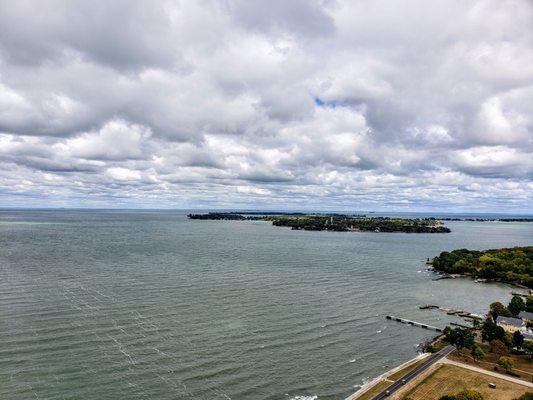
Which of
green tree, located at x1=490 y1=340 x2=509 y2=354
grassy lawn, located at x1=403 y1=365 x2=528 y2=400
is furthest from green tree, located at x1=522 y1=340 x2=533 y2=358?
grassy lawn, located at x1=403 y1=365 x2=528 y2=400

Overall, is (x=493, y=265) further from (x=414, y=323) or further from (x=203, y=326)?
(x=203, y=326)

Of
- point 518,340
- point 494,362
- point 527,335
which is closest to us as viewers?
point 494,362

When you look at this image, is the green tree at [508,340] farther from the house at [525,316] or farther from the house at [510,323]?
the house at [525,316]

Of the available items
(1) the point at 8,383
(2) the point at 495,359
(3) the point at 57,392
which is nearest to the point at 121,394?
(3) the point at 57,392

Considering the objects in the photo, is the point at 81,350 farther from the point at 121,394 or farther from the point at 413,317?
the point at 413,317

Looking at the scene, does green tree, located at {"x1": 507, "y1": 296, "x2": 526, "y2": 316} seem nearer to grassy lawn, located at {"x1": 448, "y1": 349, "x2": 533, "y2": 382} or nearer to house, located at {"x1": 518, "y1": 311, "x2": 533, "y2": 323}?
house, located at {"x1": 518, "y1": 311, "x2": 533, "y2": 323}

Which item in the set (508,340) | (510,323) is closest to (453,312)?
(510,323)

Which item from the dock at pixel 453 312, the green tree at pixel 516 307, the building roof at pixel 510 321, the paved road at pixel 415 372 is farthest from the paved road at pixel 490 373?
the green tree at pixel 516 307
